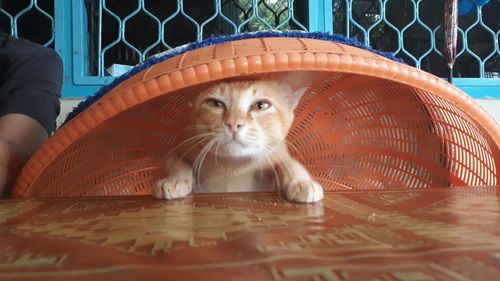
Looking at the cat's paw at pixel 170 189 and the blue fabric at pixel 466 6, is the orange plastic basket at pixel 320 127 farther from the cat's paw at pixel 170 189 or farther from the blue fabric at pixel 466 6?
the blue fabric at pixel 466 6

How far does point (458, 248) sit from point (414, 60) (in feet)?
5.74

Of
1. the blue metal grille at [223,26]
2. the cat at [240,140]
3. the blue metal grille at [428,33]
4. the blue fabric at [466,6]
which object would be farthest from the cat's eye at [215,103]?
the blue fabric at [466,6]

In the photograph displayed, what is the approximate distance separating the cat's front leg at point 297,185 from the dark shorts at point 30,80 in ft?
2.07

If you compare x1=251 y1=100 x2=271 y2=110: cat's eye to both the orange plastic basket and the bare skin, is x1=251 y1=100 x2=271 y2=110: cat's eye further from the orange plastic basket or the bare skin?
the bare skin

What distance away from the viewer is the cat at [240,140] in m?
0.82

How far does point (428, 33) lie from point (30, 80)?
162 cm

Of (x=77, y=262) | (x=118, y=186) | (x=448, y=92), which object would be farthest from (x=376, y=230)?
(x=118, y=186)

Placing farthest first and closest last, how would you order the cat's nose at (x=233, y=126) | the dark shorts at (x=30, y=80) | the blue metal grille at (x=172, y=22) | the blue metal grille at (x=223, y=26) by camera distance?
1. the blue metal grille at (x=172, y=22)
2. the blue metal grille at (x=223, y=26)
3. the dark shorts at (x=30, y=80)
4. the cat's nose at (x=233, y=126)

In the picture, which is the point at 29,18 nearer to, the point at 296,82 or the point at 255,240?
the point at 296,82

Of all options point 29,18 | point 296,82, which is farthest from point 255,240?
point 29,18

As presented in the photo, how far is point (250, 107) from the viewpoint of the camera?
86 centimetres

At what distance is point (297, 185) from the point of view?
71 cm

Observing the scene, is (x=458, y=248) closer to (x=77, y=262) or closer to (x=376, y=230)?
(x=376, y=230)

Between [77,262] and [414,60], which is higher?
[414,60]
